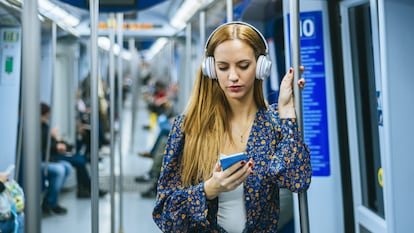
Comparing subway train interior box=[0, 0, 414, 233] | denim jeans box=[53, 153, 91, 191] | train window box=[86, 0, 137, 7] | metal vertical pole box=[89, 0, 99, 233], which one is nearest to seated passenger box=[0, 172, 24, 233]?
subway train interior box=[0, 0, 414, 233]

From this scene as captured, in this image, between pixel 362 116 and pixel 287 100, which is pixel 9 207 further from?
pixel 362 116

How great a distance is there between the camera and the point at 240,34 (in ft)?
5.82

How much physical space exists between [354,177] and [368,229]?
0.38m

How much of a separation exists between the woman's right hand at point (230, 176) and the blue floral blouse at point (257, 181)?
0.07 m

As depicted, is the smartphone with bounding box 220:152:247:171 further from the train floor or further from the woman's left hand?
the train floor

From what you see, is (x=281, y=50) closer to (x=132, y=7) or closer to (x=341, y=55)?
(x=341, y=55)

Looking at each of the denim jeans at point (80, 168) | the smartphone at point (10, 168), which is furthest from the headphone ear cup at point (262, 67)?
the denim jeans at point (80, 168)

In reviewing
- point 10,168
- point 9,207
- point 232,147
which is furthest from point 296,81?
point 10,168

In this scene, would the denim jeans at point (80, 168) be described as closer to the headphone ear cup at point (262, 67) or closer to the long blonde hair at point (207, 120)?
the long blonde hair at point (207, 120)

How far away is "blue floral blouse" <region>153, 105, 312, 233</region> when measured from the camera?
170 centimetres

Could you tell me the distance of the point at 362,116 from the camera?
362 cm

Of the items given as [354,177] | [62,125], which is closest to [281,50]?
[354,177]

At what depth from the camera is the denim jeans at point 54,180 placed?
687 centimetres

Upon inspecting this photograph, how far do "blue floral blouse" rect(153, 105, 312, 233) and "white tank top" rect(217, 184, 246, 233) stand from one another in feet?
0.06
